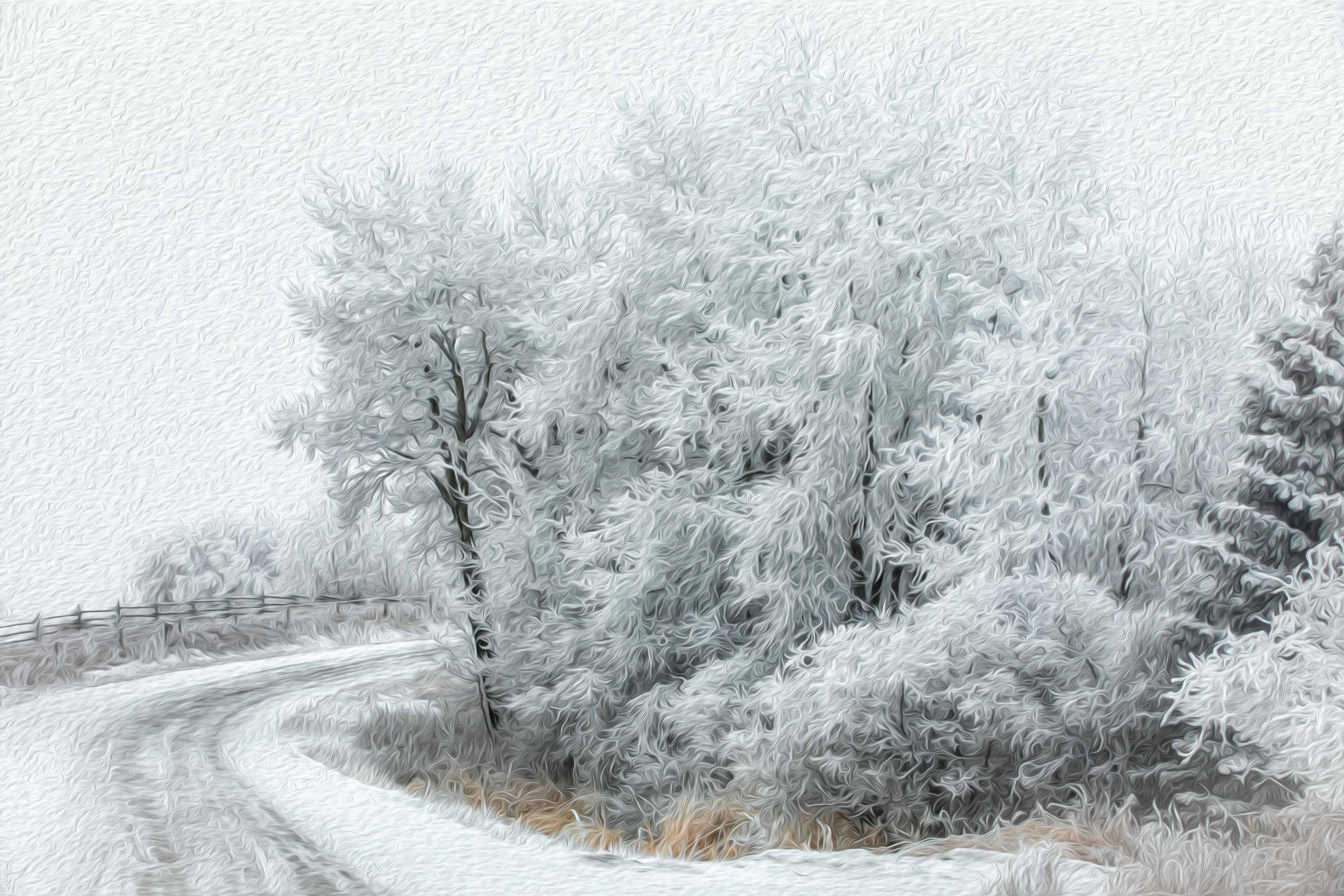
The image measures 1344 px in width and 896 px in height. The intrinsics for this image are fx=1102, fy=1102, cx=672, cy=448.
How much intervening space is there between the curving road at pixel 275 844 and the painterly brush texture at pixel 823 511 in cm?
6

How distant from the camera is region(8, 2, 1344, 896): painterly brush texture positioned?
6.81 m

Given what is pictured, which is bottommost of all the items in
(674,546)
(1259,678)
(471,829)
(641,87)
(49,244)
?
(471,829)

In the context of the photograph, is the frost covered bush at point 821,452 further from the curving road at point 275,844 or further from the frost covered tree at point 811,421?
the curving road at point 275,844

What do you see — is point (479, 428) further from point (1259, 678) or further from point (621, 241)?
point (1259, 678)

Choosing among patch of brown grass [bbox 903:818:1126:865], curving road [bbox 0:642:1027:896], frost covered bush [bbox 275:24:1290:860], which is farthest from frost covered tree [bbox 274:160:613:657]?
patch of brown grass [bbox 903:818:1126:865]

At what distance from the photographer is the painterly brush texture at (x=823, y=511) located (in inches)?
268

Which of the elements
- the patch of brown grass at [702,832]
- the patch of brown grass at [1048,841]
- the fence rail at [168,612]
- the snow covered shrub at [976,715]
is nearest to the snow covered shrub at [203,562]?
the fence rail at [168,612]

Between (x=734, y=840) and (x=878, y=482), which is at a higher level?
(x=878, y=482)

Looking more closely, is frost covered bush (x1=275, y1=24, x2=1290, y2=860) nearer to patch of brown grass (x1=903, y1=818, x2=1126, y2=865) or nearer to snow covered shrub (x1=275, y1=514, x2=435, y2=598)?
snow covered shrub (x1=275, y1=514, x2=435, y2=598)

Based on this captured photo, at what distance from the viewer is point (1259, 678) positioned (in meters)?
6.17

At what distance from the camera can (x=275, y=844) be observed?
23.6 feet

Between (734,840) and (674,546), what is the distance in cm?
285

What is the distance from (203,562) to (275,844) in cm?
497

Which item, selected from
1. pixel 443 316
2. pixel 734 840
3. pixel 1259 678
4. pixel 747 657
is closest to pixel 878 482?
pixel 747 657
